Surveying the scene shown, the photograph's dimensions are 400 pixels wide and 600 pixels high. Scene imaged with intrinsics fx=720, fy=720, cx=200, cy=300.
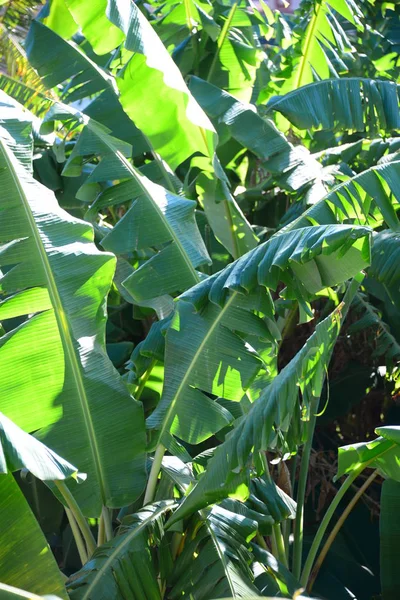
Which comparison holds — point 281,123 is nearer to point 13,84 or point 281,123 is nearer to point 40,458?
point 13,84

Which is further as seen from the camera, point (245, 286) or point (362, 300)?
point (362, 300)

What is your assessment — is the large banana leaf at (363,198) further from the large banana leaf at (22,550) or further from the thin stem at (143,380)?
the large banana leaf at (22,550)

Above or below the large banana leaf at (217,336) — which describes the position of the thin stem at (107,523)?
below

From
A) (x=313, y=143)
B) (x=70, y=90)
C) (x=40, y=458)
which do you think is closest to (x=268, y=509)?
(x=40, y=458)

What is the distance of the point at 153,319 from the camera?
4.16m

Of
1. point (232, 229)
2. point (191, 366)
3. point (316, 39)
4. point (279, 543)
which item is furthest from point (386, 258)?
point (316, 39)

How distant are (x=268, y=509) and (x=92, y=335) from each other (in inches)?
33.6

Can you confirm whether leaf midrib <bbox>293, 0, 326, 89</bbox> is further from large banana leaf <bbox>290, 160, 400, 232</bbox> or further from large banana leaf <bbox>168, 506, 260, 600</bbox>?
large banana leaf <bbox>168, 506, 260, 600</bbox>

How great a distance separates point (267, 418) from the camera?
1.95m

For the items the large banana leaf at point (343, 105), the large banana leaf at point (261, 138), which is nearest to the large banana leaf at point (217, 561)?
the large banana leaf at point (261, 138)

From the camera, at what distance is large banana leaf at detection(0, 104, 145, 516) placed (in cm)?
231

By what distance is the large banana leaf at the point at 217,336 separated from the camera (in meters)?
2.26

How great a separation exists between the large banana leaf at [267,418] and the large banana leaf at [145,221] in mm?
758

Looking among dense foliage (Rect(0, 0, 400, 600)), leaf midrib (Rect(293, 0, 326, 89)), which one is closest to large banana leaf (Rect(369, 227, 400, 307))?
dense foliage (Rect(0, 0, 400, 600))
